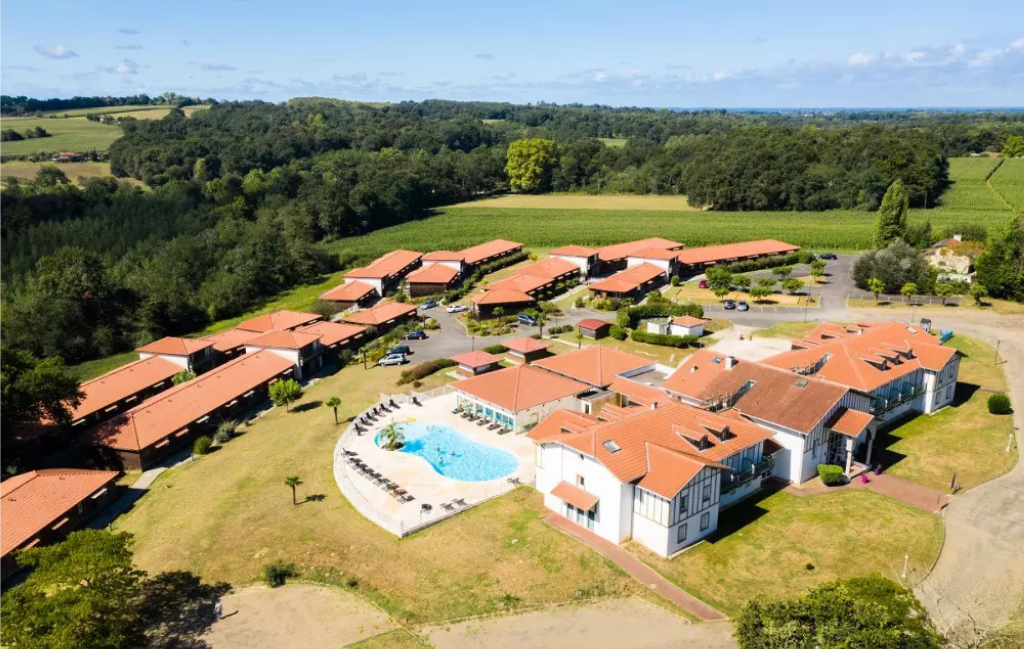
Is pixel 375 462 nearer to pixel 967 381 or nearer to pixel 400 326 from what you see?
pixel 400 326

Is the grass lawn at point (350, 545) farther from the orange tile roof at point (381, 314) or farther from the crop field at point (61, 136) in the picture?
the crop field at point (61, 136)

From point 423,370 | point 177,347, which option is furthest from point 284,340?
point 423,370

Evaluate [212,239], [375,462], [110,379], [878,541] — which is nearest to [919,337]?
[878,541]

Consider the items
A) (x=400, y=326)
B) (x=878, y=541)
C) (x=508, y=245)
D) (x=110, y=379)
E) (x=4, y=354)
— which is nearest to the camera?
(x=878, y=541)

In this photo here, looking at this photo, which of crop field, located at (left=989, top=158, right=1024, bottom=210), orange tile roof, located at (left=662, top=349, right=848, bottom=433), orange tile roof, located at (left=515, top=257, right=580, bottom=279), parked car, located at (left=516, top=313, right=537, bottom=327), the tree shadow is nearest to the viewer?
the tree shadow

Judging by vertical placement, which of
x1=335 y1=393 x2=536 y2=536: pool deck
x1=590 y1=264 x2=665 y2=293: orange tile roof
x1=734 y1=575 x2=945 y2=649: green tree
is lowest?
x1=335 y1=393 x2=536 y2=536: pool deck

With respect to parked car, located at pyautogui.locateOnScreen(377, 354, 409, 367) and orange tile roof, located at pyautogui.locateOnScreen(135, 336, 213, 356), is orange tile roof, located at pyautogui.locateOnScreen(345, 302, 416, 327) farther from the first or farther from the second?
orange tile roof, located at pyautogui.locateOnScreen(135, 336, 213, 356)

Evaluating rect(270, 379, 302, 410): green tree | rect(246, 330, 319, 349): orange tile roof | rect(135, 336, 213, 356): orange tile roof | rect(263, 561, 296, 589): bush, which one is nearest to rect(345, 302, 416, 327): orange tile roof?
rect(246, 330, 319, 349): orange tile roof
